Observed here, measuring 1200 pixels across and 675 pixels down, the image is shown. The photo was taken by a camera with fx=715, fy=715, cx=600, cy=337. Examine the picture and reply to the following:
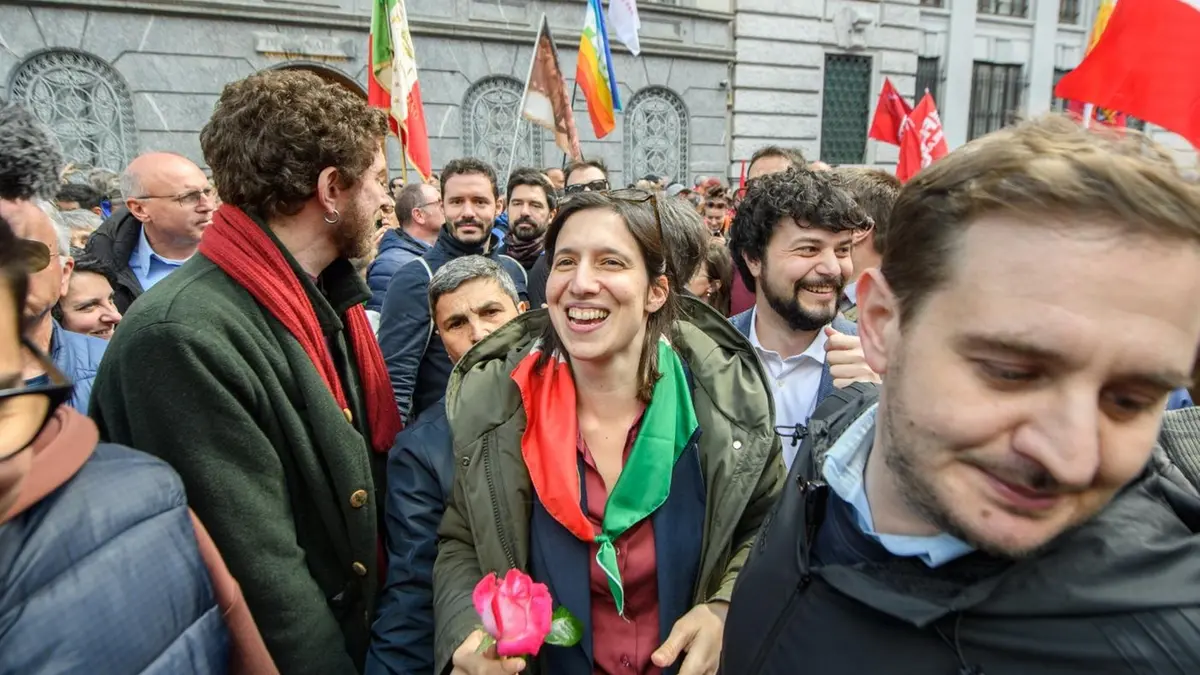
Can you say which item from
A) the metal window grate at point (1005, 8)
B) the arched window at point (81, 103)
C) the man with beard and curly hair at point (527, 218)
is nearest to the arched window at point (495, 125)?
the arched window at point (81, 103)

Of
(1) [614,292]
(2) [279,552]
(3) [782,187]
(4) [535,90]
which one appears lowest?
(2) [279,552]

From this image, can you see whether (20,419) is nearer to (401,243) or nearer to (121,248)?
(121,248)

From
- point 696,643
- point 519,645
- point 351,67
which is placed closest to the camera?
point 519,645

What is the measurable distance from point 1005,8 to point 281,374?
19233 millimetres

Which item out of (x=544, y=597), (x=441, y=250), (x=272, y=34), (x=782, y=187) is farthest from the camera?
(x=272, y=34)

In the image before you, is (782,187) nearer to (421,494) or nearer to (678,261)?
(678,261)

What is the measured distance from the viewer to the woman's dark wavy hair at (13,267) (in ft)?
2.67

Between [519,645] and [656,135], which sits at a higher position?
[656,135]

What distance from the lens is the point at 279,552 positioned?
164cm

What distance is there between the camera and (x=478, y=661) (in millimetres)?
1428

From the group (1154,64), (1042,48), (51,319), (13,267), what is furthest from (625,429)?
(1042,48)

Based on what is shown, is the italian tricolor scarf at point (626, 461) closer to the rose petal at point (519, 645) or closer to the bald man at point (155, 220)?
the rose petal at point (519, 645)

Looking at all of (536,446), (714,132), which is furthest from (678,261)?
(714,132)

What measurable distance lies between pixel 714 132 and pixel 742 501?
12242 millimetres
